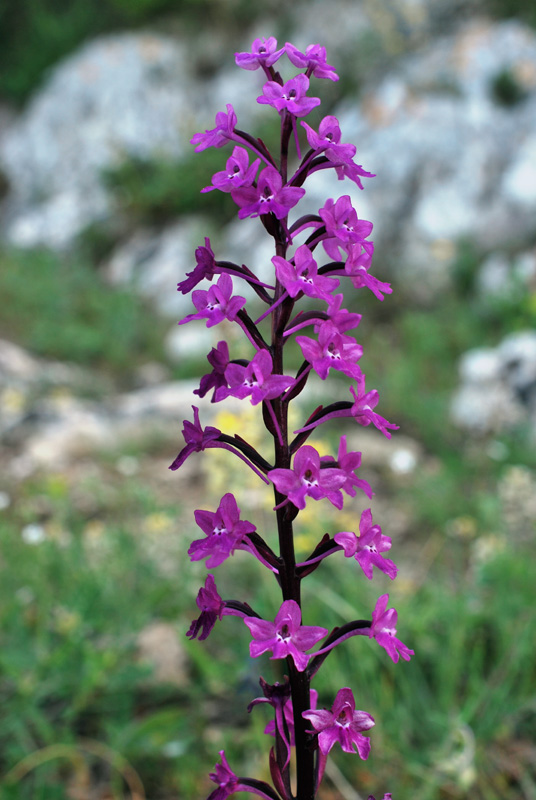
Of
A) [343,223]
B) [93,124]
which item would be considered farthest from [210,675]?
[93,124]

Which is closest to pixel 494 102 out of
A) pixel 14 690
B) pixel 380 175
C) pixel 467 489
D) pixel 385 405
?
pixel 380 175

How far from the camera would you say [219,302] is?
117 centimetres

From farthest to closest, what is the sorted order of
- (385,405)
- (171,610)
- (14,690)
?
(385,405)
(171,610)
(14,690)

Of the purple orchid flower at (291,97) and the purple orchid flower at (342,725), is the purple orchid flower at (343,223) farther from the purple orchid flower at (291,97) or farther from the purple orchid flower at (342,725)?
the purple orchid flower at (342,725)

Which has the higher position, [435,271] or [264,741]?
[435,271]

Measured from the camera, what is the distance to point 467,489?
4824mm

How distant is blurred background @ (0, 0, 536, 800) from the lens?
98.0 inches

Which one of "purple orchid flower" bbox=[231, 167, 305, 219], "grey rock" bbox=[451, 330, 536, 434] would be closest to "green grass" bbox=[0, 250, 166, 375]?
"grey rock" bbox=[451, 330, 536, 434]

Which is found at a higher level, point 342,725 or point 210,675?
point 210,675

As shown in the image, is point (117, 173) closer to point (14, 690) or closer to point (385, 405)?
point (385, 405)

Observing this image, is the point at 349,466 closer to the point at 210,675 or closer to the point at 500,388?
the point at 210,675

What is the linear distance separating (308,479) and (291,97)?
1.95ft

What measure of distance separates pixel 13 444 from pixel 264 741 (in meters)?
3.50

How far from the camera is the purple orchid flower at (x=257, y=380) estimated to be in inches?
42.8
